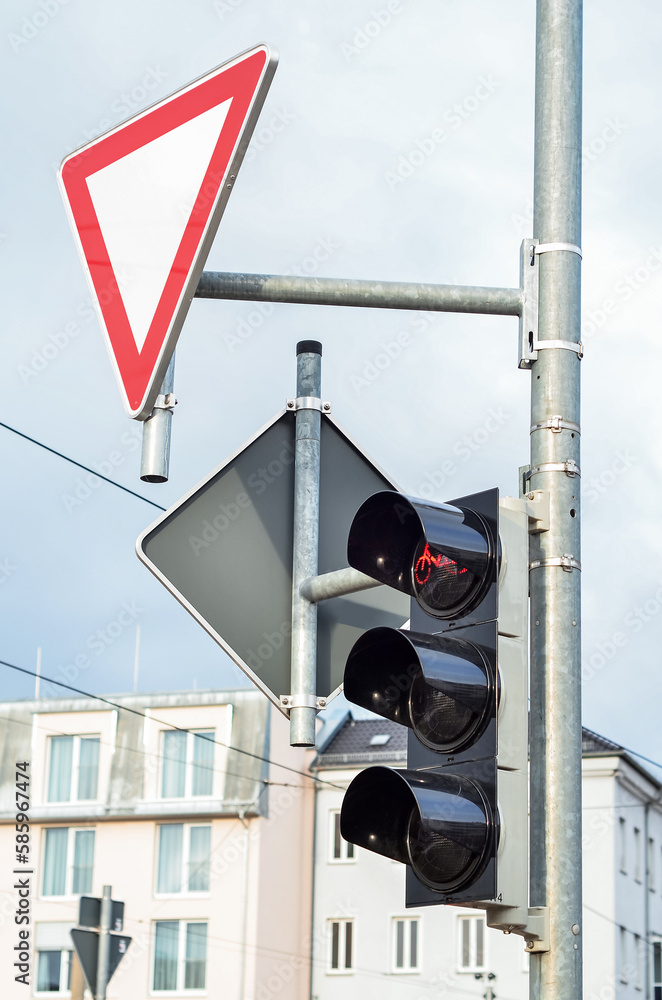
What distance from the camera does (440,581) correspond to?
3791mm

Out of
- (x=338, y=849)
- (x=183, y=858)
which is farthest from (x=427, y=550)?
(x=338, y=849)

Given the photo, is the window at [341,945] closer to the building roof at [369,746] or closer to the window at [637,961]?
the building roof at [369,746]

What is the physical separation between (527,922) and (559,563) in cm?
91

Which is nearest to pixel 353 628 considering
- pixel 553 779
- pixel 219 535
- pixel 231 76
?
pixel 219 535

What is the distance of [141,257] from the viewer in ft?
12.0

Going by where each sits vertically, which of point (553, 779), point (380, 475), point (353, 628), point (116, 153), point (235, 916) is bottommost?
point (235, 916)

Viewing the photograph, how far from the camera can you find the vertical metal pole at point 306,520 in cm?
423

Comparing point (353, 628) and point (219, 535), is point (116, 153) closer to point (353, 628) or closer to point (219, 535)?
point (219, 535)

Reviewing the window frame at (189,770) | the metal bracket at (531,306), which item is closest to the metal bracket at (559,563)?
the metal bracket at (531,306)

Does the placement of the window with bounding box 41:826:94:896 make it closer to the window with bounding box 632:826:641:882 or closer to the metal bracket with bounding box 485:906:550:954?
the window with bounding box 632:826:641:882

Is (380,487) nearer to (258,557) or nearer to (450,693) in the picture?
(258,557)

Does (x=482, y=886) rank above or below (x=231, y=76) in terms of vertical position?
below

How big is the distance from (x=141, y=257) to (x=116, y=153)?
1.22 feet

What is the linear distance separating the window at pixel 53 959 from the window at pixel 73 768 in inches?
131
